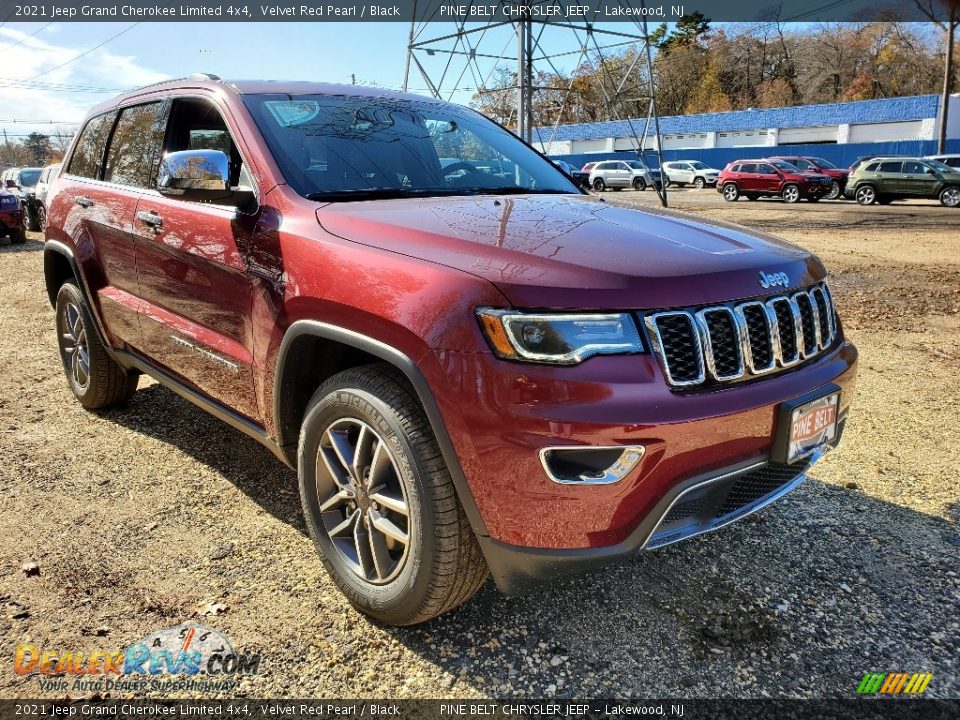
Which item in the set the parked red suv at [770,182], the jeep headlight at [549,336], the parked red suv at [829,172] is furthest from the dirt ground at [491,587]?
the parked red suv at [829,172]

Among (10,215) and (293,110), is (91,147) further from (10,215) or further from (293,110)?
(10,215)

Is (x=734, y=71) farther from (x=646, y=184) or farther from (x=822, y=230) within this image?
(x=822, y=230)

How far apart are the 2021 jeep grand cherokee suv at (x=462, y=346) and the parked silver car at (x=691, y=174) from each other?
39093 mm

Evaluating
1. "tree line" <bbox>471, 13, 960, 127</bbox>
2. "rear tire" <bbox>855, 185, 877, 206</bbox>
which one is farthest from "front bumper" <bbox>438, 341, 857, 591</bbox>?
"tree line" <bbox>471, 13, 960, 127</bbox>

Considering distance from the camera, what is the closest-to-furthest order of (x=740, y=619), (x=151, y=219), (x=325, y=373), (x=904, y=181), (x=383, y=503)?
(x=383, y=503) → (x=740, y=619) → (x=325, y=373) → (x=151, y=219) → (x=904, y=181)

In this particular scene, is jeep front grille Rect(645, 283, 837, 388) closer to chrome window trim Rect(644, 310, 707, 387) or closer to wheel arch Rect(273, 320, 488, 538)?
chrome window trim Rect(644, 310, 707, 387)

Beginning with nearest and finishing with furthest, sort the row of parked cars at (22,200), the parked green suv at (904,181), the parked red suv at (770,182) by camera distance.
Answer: the row of parked cars at (22,200) < the parked green suv at (904,181) < the parked red suv at (770,182)

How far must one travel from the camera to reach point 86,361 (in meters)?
4.46

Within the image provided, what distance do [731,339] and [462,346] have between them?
2.63ft

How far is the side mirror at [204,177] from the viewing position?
8.57 ft

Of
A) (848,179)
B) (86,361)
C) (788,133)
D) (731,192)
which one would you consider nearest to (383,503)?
(86,361)

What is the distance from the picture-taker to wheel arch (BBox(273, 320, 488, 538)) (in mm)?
2033

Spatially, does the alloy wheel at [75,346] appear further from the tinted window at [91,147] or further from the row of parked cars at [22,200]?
the row of parked cars at [22,200]

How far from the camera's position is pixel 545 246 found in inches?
84.5
